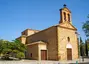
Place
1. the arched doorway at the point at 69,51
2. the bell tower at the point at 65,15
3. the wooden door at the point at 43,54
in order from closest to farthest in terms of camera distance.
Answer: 1. the wooden door at the point at 43,54
2. the arched doorway at the point at 69,51
3. the bell tower at the point at 65,15

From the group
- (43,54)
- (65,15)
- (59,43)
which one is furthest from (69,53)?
(65,15)

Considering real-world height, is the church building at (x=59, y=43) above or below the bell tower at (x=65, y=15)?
below

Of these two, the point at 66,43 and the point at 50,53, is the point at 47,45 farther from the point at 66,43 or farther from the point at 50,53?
the point at 66,43

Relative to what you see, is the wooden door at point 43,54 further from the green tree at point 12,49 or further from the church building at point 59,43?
the green tree at point 12,49

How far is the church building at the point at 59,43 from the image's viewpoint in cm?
4072

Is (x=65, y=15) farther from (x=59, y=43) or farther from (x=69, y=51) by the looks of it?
(x=69, y=51)

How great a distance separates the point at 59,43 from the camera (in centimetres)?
4053

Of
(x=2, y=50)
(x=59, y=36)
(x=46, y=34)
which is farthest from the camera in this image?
(x=46, y=34)

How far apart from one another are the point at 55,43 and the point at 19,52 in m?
9.13

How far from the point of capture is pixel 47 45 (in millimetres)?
43062

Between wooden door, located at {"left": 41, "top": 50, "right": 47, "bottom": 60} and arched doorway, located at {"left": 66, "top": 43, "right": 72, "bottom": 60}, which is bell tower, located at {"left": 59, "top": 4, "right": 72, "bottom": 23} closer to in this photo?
arched doorway, located at {"left": 66, "top": 43, "right": 72, "bottom": 60}

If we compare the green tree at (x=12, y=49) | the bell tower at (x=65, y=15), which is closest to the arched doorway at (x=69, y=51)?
the bell tower at (x=65, y=15)

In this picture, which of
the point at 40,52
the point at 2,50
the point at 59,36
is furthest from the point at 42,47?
the point at 2,50

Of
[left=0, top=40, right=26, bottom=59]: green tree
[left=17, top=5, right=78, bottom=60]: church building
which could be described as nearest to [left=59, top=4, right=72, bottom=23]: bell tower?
[left=17, top=5, right=78, bottom=60]: church building
